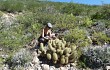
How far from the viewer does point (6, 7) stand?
50.0 ft

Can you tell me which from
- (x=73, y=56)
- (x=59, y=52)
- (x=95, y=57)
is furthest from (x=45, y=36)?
(x=95, y=57)

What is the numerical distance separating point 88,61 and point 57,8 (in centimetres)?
604

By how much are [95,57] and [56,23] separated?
3.22 metres

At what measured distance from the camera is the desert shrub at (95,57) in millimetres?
9648

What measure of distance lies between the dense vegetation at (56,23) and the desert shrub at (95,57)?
0.39 metres

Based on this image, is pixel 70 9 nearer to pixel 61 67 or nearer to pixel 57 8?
pixel 57 8

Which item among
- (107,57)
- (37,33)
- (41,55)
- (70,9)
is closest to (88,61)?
(107,57)

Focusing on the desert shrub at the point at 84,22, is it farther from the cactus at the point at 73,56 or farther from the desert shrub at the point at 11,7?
the desert shrub at the point at 11,7

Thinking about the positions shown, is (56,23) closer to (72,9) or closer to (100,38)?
(100,38)

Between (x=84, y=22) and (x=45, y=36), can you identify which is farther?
(x=84, y=22)

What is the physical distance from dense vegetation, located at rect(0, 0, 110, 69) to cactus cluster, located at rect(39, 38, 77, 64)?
0.63 meters

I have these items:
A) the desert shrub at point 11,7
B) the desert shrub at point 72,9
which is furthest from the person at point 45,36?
the desert shrub at point 11,7

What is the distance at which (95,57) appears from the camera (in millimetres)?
9773

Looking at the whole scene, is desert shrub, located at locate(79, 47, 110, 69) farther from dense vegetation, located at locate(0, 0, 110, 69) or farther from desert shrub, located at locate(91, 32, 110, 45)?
desert shrub, located at locate(91, 32, 110, 45)
